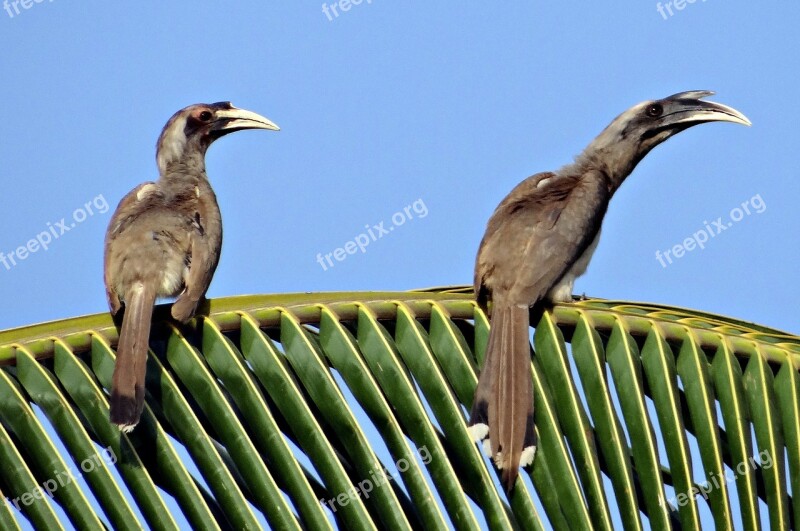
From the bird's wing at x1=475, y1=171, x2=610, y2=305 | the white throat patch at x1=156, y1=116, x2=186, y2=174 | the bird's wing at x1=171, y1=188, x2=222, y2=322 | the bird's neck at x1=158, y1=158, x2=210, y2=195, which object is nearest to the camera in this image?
the bird's wing at x1=171, y1=188, x2=222, y2=322

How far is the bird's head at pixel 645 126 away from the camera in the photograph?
6801 mm

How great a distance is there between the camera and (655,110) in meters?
6.98

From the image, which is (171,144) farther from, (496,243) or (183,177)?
(496,243)

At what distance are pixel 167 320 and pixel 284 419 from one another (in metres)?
0.75

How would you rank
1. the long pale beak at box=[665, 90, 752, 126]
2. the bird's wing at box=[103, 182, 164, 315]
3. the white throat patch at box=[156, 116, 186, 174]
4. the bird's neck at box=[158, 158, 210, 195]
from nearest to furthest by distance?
the bird's wing at box=[103, 182, 164, 315], the bird's neck at box=[158, 158, 210, 195], the white throat patch at box=[156, 116, 186, 174], the long pale beak at box=[665, 90, 752, 126]

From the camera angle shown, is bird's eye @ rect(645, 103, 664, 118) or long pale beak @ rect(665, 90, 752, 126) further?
bird's eye @ rect(645, 103, 664, 118)

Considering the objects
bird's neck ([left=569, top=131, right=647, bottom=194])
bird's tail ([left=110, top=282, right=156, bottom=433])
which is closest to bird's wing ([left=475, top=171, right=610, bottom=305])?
bird's neck ([left=569, top=131, right=647, bottom=194])

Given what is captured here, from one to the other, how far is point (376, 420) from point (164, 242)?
6.14 feet

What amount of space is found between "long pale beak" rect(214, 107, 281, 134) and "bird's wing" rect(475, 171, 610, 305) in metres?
1.59

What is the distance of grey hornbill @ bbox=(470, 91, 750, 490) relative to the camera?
3945 mm

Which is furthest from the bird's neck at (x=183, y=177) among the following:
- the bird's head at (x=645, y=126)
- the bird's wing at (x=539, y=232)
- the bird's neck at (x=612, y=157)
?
the bird's head at (x=645, y=126)

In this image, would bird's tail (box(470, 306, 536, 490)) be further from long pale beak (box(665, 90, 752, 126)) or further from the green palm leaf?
long pale beak (box(665, 90, 752, 126))

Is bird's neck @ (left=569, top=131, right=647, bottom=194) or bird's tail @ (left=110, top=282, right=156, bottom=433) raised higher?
bird's tail @ (left=110, top=282, right=156, bottom=433)

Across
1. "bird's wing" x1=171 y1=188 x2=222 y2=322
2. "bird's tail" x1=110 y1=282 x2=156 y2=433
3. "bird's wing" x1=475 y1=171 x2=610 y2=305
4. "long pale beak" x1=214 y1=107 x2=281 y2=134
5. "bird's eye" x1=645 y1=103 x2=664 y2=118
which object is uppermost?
"long pale beak" x1=214 y1=107 x2=281 y2=134
